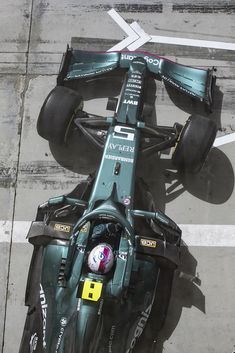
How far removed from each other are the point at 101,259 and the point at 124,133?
1.81m

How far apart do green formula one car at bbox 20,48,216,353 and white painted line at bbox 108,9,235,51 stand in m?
0.80

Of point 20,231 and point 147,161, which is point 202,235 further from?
point 20,231

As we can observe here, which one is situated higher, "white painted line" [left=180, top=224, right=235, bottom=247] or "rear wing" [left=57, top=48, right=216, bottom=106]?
"rear wing" [left=57, top=48, right=216, bottom=106]

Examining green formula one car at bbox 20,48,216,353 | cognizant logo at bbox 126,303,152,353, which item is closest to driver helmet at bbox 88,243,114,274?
green formula one car at bbox 20,48,216,353

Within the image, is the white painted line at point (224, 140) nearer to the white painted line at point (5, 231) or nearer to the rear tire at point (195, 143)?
the rear tire at point (195, 143)

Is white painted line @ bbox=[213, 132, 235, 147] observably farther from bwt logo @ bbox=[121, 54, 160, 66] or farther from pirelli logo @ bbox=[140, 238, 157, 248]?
pirelli logo @ bbox=[140, 238, 157, 248]

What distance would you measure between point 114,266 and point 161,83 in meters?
3.17

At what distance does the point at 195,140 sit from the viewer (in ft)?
19.7

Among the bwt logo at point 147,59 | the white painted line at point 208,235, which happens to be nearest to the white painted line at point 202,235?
the white painted line at point 208,235

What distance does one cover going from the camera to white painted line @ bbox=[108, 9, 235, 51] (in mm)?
7523

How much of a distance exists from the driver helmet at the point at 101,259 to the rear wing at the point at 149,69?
104 inches

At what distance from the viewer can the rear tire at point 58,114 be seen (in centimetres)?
624

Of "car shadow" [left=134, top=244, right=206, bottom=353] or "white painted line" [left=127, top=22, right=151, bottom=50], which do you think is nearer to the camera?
"car shadow" [left=134, top=244, right=206, bottom=353]

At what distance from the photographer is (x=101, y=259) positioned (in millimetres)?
4832
